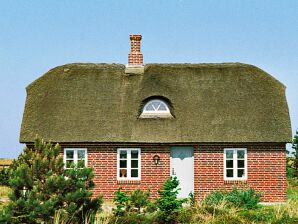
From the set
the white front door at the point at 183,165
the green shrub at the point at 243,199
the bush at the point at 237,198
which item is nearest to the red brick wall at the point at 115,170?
the white front door at the point at 183,165

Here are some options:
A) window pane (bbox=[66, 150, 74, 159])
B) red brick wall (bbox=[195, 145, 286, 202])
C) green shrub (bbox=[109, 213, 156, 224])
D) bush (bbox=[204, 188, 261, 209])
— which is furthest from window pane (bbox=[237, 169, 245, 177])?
green shrub (bbox=[109, 213, 156, 224])

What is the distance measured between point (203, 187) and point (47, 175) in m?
12.1

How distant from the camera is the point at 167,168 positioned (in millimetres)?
25016

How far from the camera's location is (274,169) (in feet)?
83.3

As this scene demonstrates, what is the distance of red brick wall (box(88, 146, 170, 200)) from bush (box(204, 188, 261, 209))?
8.40 ft

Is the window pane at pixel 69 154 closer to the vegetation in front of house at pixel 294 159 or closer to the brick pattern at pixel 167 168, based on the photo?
the brick pattern at pixel 167 168

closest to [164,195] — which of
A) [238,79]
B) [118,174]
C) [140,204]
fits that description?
[140,204]

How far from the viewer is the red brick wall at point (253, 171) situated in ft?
82.1

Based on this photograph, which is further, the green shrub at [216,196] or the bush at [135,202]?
the green shrub at [216,196]

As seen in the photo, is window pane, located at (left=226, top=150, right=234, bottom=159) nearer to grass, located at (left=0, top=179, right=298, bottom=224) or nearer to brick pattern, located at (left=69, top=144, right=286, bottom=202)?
brick pattern, located at (left=69, top=144, right=286, bottom=202)

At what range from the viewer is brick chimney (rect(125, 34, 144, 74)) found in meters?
28.2

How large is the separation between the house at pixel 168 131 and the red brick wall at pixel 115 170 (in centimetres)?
4

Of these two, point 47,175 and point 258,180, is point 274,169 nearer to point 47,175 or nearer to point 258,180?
point 258,180

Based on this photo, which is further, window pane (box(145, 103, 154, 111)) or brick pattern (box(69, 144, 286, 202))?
window pane (box(145, 103, 154, 111))
